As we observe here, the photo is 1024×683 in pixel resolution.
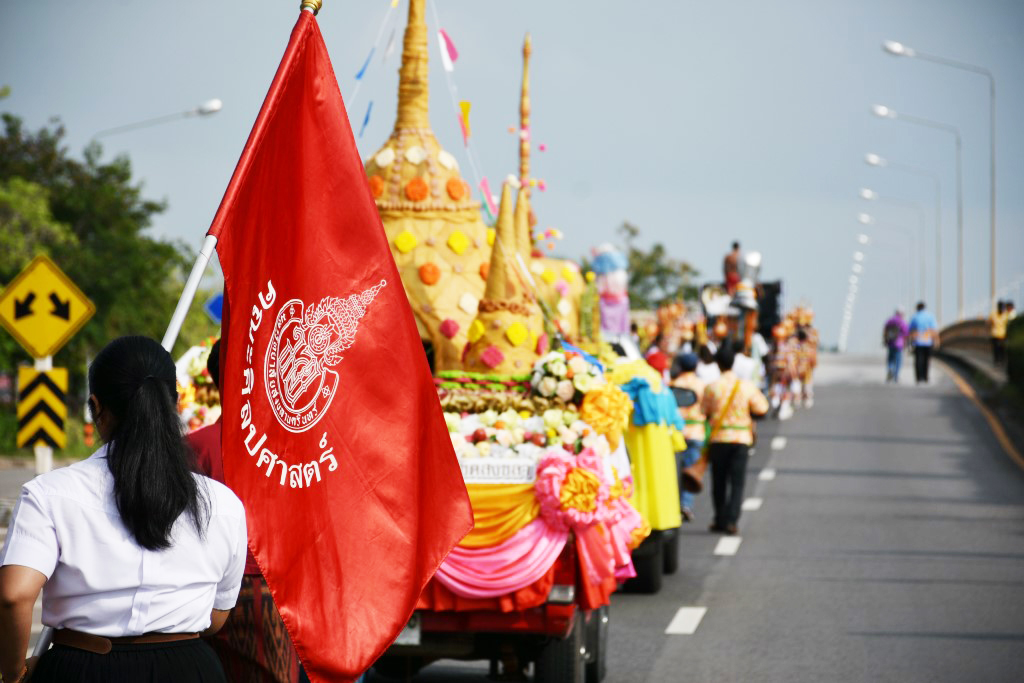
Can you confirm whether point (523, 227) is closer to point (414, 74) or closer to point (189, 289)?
point (414, 74)

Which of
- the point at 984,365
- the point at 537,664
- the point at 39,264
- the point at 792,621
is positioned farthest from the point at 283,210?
the point at 984,365

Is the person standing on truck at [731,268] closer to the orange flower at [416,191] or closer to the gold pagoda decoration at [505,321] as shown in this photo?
the orange flower at [416,191]

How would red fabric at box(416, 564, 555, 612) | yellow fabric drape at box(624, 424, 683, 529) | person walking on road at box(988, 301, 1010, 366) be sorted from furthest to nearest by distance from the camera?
1. person walking on road at box(988, 301, 1010, 366)
2. yellow fabric drape at box(624, 424, 683, 529)
3. red fabric at box(416, 564, 555, 612)

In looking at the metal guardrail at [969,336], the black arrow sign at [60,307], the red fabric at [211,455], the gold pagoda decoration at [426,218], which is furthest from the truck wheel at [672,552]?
the metal guardrail at [969,336]

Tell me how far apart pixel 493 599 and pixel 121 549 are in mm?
4636

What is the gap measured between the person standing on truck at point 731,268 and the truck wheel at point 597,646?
29367 mm

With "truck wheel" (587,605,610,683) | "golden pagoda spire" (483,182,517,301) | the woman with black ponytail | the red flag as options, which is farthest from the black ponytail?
"golden pagoda spire" (483,182,517,301)

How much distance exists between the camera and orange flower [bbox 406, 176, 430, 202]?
13328 millimetres

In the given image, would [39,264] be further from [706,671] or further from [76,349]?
[76,349]

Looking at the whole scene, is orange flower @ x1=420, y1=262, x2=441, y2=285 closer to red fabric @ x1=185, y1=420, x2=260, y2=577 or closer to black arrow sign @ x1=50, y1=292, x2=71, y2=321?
black arrow sign @ x1=50, y1=292, x2=71, y2=321

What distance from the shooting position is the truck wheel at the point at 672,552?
45.9ft

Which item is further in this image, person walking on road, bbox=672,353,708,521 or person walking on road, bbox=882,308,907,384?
person walking on road, bbox=882,308,907,384

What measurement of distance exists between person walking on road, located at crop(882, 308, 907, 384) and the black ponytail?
38.8m

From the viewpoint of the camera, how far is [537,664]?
861 cm
